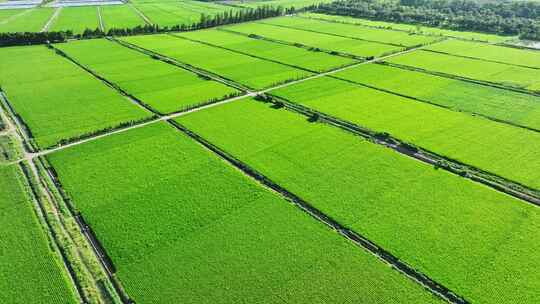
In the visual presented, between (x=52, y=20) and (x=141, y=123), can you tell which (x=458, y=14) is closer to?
(x=141, y=123)

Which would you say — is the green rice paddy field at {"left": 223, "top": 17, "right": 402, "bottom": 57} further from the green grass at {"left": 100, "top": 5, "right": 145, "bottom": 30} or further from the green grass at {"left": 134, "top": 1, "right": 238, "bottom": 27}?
the green grass at {"left": 100, "top": 5, "right": 145, "bottom": 30}

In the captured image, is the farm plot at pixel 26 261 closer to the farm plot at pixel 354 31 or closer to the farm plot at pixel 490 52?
the farm plot at pixel 490 52

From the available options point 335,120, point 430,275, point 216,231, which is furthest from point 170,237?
point 335,120

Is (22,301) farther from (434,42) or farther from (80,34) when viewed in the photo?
(434,42)

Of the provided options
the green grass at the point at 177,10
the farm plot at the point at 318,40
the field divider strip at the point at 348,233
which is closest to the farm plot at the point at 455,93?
the farm plot at the point at 318,40

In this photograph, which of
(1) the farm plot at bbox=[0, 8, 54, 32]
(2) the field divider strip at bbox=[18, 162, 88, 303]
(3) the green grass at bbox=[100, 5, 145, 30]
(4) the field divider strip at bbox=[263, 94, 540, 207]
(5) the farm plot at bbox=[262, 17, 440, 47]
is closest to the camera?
(2) the field divider strip at bbox=[18, 162, 88, 303]

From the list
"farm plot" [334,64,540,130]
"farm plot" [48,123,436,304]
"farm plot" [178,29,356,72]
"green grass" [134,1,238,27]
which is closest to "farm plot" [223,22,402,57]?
"farm plot" [178,29,356,72]
